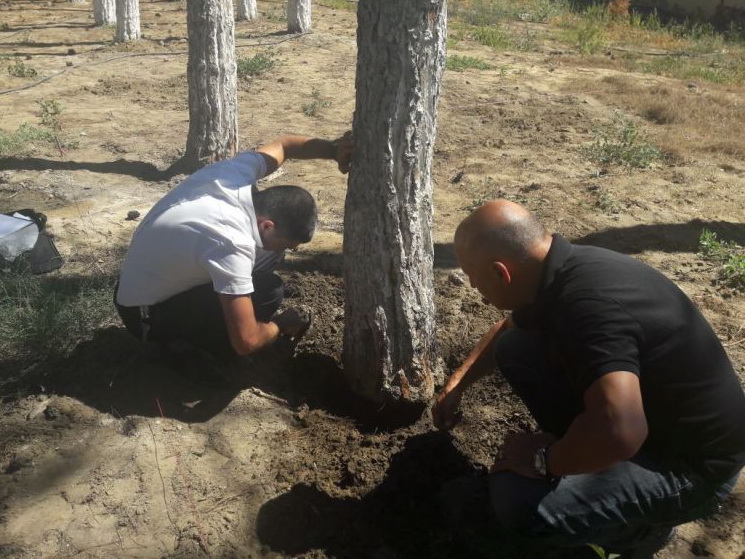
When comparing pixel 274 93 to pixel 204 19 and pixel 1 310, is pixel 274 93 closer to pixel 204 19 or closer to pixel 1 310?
pixel 204 19

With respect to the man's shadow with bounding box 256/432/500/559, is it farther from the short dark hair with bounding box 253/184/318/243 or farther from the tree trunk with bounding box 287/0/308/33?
the tree trunk with bounding box 287/0/308/33

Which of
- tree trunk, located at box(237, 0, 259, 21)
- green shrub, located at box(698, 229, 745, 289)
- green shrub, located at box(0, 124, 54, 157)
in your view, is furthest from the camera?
tree trunk, located at box(237, 0, 259, 21)

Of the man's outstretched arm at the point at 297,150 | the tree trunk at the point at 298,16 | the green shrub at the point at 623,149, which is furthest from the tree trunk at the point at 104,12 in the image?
the man's outstretched arm at the point at 297,150

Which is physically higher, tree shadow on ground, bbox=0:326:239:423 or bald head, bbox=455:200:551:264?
bald head, bbox=455:200:551:264

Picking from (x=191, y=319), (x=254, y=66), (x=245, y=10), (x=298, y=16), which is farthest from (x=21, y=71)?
(x=191, y=319)

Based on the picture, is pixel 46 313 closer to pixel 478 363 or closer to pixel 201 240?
pixel 201 240

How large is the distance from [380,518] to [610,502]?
90 centimetres

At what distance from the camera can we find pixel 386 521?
2.87m

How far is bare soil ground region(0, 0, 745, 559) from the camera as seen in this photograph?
2.78m

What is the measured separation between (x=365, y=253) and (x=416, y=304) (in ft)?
1.07

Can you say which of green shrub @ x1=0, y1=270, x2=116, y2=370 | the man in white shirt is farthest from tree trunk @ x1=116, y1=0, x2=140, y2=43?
the man in white shirt

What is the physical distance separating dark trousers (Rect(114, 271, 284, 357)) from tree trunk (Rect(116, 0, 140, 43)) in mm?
7865

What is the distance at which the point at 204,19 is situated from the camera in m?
5.72

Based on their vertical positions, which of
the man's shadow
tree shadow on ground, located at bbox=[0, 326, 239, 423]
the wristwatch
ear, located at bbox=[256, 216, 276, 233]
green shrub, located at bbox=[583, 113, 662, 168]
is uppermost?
ear, located at bbox=[256, 216, 276, 233]
